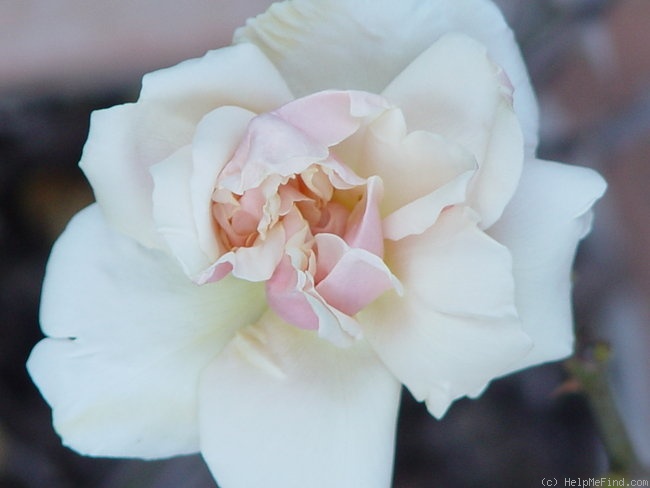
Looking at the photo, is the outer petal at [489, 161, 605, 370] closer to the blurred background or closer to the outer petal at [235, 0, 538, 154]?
the outer petal at [235, 0, 538, 154]

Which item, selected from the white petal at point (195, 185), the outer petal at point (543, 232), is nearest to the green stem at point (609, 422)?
the outer petal at point (543, 232)

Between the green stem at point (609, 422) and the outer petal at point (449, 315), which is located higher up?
the outer petal at point (449, 315)

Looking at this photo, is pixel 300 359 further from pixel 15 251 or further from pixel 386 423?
pixel 15 251

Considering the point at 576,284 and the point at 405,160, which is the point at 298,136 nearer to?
the point at 405,160

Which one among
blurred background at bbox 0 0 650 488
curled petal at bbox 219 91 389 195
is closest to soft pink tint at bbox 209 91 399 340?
curled petal at bbox 219 91 389 195

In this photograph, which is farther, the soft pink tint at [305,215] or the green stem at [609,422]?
the green stem at [609,422]

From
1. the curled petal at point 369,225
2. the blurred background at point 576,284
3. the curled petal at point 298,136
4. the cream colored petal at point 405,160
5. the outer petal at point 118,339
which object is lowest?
the blurred background at point 576,284

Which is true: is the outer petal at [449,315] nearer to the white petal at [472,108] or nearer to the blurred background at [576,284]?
the white petal at [472,108]

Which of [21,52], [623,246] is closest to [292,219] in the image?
[21,52]
